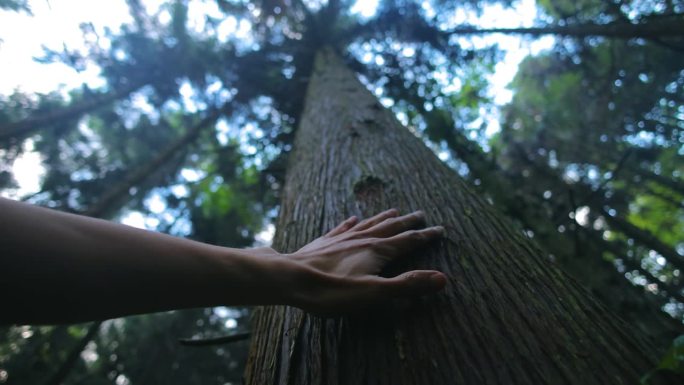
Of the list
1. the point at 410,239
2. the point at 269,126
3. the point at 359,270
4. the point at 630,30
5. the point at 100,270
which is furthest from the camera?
the point at 269,126

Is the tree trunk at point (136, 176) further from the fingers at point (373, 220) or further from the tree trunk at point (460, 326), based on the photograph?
the fingers at point (373, 220)

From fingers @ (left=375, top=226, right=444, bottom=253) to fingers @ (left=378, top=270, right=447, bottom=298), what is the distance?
0.71 feet

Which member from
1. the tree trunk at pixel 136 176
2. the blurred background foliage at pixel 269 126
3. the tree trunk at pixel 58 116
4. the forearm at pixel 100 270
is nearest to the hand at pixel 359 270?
the forearm at pixel 100 270

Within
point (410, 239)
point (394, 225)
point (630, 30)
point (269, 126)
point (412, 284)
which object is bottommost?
point (412, 284)

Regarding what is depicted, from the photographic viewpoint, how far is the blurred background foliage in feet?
22.1

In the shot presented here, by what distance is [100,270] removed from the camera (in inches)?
33.5

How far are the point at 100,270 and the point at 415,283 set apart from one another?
0.94m

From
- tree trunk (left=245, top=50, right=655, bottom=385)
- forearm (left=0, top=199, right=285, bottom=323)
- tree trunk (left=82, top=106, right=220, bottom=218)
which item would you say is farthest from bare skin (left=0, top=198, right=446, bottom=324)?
tree trunk (left=82, top=106, right=220, bottom=218)

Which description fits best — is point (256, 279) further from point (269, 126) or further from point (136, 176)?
point (136, 176)

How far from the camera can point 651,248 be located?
6.29 meters

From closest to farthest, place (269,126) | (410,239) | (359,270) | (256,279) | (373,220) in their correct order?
1. (256,279)
2. (359,270)
3. (410,239)
4. (373,220)
5. (269,126)

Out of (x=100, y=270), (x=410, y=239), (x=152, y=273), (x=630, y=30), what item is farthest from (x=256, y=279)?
(x=630, y=30)

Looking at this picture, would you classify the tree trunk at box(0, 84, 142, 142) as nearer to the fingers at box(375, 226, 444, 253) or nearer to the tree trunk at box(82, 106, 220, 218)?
the tree trunk at box(82, 106, 220, 218)

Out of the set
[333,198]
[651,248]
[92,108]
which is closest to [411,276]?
[333,198]
